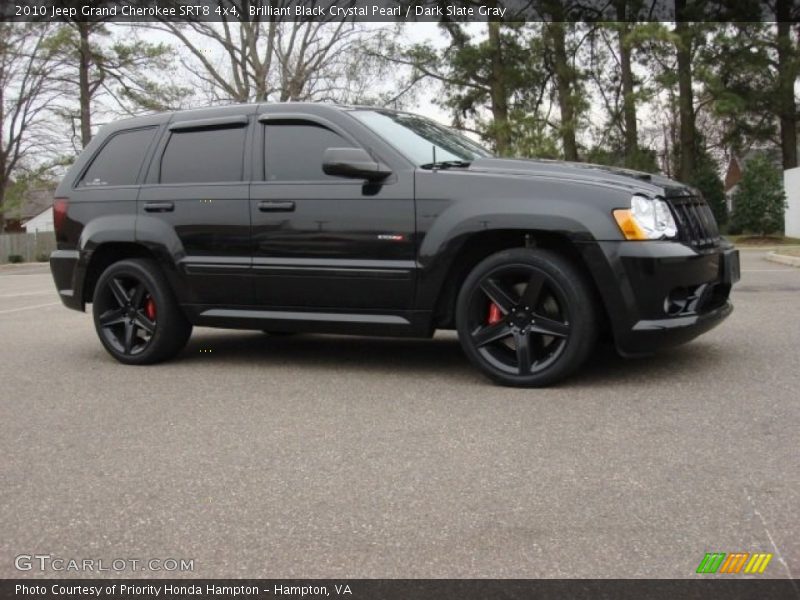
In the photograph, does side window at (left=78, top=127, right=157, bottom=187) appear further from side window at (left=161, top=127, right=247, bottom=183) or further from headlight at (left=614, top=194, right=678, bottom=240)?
headlight at (left=614, top=194, right=678, bottom=240)

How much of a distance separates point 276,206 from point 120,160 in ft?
A: 5.45

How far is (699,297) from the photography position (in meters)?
5.14

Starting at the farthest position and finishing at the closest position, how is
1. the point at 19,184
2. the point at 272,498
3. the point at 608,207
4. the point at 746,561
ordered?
the point at 19,184 < the point at 608,207 < the point at 272,498 < the point at 746,561

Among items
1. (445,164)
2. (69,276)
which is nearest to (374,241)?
(445,164)

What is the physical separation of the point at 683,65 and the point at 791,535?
98.8 feet

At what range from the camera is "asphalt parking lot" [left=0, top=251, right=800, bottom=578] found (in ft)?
9.50

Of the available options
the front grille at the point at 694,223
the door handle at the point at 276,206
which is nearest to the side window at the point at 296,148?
the door handle at the point at 276,206

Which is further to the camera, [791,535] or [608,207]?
[608,207]

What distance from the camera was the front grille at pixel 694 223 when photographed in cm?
509

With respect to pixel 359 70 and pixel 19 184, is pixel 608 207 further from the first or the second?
pixel 19 184

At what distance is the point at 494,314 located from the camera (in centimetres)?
528

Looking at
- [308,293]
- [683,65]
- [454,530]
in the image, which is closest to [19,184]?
[683,65]

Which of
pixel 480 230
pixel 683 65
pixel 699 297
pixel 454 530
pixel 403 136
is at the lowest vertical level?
pixel 454 530

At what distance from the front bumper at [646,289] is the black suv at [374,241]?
0.03 ft
